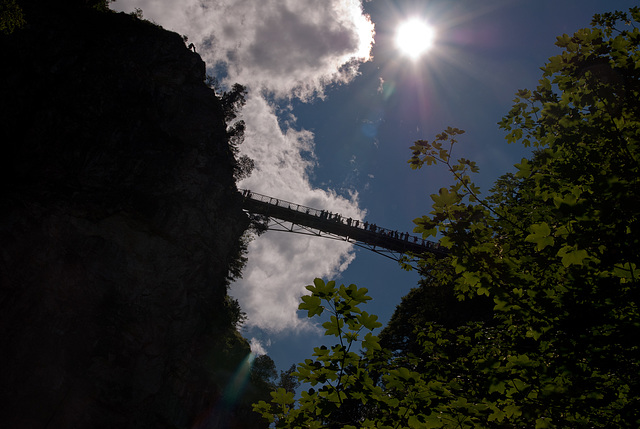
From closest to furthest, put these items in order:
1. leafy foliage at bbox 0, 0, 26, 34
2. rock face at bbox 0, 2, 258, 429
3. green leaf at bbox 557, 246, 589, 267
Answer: green leaf at bbox 557, 246, 589, 267
leafy foliage at bbox 0, 0, 26, 34
rock face at bbox 0, 2, 258, 429

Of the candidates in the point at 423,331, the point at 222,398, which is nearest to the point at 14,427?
the point at 222,398

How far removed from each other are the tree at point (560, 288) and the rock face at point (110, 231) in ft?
65.1

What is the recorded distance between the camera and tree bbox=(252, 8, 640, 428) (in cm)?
245

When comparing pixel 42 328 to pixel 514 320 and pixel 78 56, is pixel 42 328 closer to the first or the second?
pixel 78 56

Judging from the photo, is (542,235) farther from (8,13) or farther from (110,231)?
(8,13)

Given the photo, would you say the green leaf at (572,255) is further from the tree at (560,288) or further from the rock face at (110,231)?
the rock face at (110,231)

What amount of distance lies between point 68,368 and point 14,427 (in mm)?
3066

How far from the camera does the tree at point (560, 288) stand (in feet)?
8.04

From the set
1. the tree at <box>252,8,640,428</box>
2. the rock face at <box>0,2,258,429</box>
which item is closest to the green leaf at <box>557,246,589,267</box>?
the tree at <box>252,8,640,428</box>

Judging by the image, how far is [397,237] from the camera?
28.1 metres

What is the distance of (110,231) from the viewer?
20.2 meters

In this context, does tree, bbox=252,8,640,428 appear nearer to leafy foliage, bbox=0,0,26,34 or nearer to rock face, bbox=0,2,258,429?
rock face, bbox=0,2,258,429

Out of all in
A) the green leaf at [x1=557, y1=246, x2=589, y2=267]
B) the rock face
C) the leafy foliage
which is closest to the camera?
the green leaf at [x1=557, y1=246, x2=589, y2=267]

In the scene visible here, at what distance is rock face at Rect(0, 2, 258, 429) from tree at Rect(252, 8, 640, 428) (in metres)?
19.8
